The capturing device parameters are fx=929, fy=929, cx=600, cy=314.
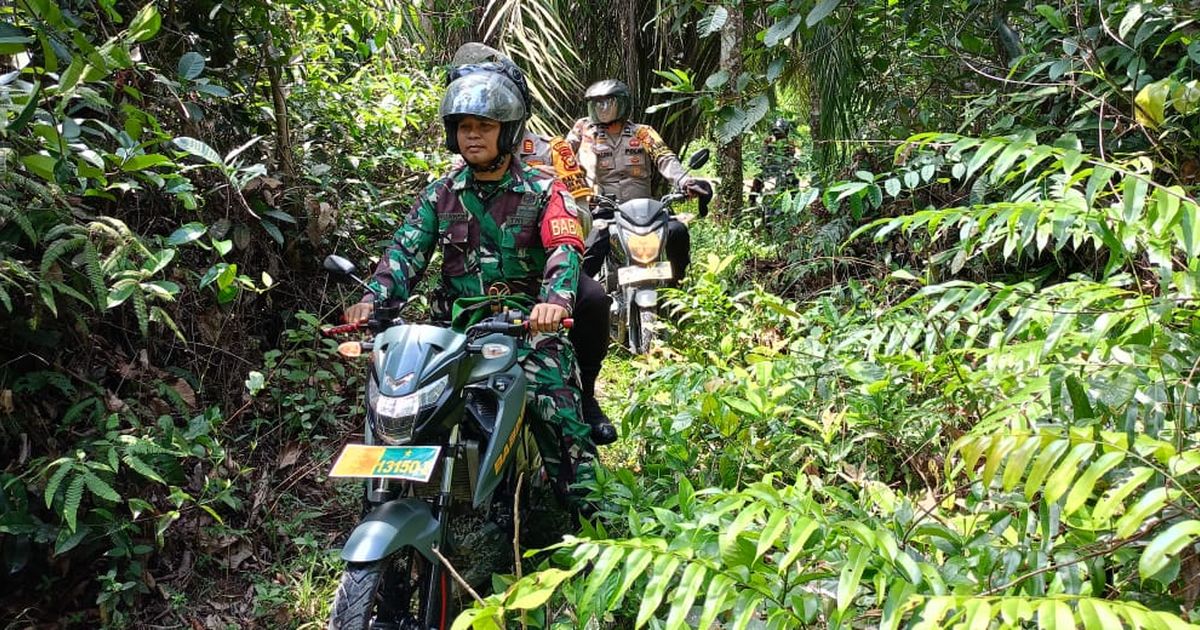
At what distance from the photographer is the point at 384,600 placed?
265 centimetres

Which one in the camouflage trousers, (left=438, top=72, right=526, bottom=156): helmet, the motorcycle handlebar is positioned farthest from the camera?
the camouflage trousers

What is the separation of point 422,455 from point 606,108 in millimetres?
4923

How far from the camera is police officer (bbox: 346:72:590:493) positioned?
3.27 m

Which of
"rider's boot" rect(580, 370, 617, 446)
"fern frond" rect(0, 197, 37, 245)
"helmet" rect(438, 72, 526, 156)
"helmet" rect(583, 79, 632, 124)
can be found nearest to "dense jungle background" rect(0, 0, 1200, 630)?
"fern frond" rect(0, 197, 37, 245)

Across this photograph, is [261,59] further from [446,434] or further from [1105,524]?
[1105,524]

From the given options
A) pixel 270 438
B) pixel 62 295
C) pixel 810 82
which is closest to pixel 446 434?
pixel 62 295

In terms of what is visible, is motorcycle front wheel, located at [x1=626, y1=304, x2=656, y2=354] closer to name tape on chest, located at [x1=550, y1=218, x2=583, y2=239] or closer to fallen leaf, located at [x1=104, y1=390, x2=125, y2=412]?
name tape on chest, located at [x1=550, y1=218, x2=583, y2=239]

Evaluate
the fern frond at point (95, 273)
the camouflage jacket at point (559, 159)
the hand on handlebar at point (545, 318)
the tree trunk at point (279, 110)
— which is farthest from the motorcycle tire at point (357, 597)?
the camouflage jacket at point (559, 159)

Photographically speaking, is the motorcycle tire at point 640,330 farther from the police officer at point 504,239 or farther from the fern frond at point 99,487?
the fern frond at point 99,487

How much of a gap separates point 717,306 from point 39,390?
3245 millimetres

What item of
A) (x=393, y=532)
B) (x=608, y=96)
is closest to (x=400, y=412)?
(x=393, y=532)

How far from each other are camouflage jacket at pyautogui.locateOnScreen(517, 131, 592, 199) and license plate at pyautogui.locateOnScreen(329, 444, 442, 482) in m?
3.95

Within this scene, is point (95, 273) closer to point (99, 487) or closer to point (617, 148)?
point (99, 487)

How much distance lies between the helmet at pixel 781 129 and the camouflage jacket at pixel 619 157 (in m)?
2.39
